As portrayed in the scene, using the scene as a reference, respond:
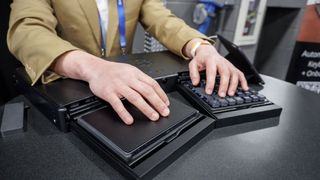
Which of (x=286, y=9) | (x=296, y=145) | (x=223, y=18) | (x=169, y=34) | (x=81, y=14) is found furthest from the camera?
(x=286, y=9)

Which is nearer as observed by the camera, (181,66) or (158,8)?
(181,66)

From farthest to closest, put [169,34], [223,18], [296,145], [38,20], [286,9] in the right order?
[286,9] → [223,18] → [169,34] → [38,20] → [296,145]

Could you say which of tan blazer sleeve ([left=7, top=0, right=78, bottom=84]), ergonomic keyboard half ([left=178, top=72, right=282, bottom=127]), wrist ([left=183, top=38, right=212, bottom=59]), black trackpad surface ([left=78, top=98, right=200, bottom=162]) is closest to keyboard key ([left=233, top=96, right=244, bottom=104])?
ergonomic keyboard half ([left=178, top=72, right=282, bottom=127])

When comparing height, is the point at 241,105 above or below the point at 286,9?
below

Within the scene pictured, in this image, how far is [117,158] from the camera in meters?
0.29

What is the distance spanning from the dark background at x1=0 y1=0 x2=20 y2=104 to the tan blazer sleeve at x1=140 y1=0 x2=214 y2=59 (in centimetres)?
43

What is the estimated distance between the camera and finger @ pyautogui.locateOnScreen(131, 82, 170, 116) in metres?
0.37

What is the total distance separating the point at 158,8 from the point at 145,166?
26.1 inches

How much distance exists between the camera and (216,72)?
0.53 m

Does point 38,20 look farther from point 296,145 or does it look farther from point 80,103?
point 296,145

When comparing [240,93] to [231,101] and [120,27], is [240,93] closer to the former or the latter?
[231,101]

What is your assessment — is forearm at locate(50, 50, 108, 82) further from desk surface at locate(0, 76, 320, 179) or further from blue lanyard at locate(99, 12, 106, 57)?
blue lanyard at locate(99, 12, 106, 57)

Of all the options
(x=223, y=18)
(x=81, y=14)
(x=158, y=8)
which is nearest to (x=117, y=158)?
(x=81, y=14)

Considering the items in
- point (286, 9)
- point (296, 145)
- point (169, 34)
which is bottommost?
point (296, 145)
